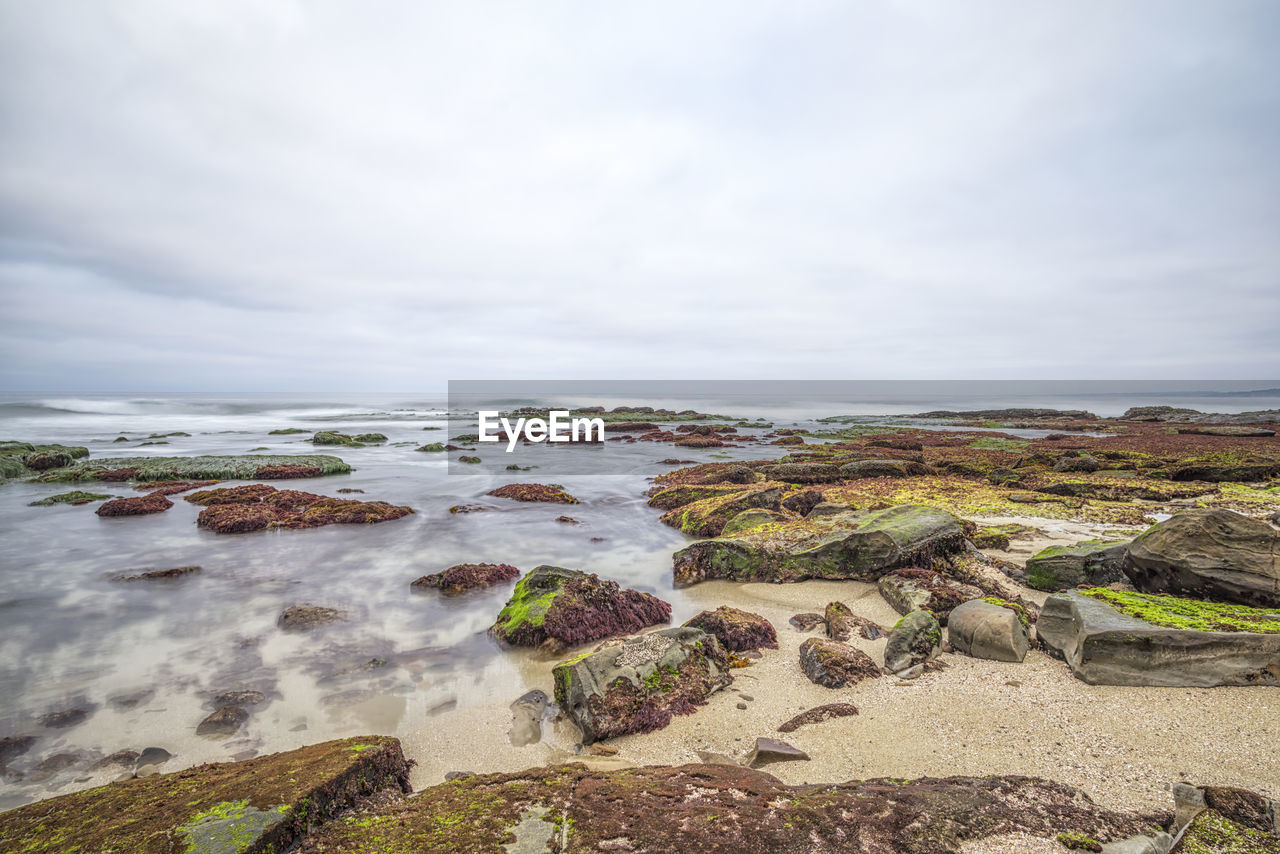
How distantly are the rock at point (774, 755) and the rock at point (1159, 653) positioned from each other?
8.46 feet

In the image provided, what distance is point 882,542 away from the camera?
7977 mm

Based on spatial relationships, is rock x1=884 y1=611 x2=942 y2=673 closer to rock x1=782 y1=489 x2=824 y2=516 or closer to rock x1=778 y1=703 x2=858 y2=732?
rock x1=778 y1=703 x2=858 y2=732

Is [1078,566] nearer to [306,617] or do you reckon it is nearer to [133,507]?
[306,617]

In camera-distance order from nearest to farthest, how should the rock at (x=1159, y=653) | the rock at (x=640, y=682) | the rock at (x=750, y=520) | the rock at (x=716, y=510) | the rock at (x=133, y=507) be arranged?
1. the rock at (x=1159, y=653)
2. the rock at (x=640, y=682)
3. the rock at (x=750, y=520)
4. the rock at (x=716, y=510)
5. the rock at (x=133, y=507)

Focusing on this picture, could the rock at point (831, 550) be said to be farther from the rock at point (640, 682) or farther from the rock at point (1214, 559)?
the rock at point (640, 682)

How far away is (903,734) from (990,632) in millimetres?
1820

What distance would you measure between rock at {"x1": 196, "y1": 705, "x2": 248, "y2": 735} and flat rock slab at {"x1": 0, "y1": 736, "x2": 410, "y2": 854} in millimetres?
1933

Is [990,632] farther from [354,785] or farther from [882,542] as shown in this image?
[354,785]

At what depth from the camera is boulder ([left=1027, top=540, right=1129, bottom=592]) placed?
664 centimetres

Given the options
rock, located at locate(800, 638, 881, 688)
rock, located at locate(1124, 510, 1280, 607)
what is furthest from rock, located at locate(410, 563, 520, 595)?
rock, located at locate(1124, 510, 1280, 607)

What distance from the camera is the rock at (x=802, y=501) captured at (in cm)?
1296

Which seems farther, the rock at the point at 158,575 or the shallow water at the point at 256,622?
the rock at the point at 158,575

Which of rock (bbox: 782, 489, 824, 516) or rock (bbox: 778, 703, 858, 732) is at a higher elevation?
rock (bbox: 782, 489, 824, 516)

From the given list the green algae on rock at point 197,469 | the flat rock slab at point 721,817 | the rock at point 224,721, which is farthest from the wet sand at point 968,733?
the green algae on rock at point 197,469
